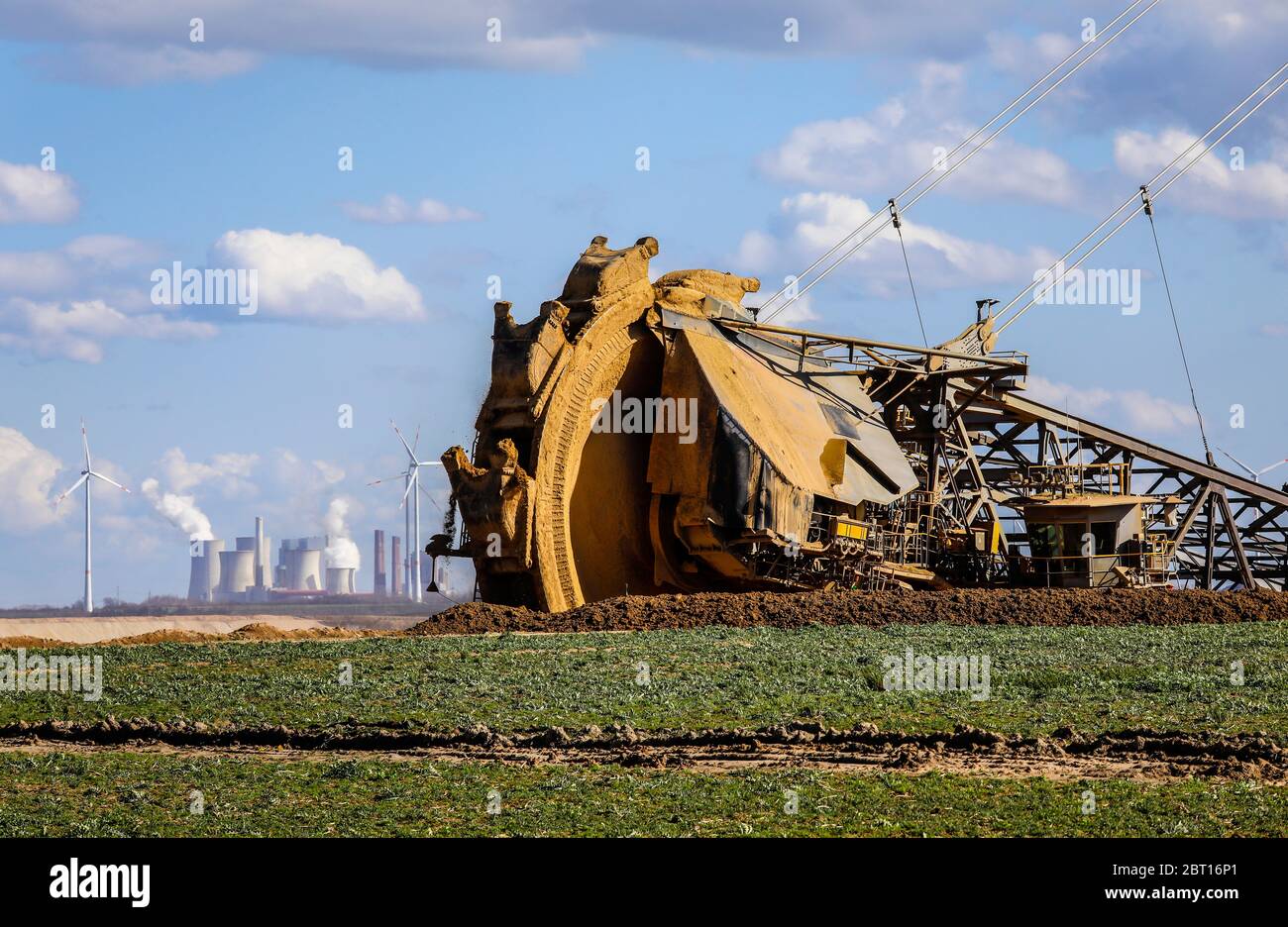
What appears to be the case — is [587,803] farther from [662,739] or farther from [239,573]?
[239,573]

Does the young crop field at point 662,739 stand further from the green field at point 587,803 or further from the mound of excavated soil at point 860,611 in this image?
the mound of excavated soil at point 860,611

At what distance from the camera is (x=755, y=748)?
23094mm

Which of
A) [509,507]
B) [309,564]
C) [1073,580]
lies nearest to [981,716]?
[509,507]

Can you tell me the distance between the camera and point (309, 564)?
178000mm

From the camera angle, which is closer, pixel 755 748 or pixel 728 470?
pixel 755 748

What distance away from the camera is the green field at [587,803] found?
701 inches

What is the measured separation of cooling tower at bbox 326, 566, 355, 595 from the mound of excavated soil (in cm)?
13244
